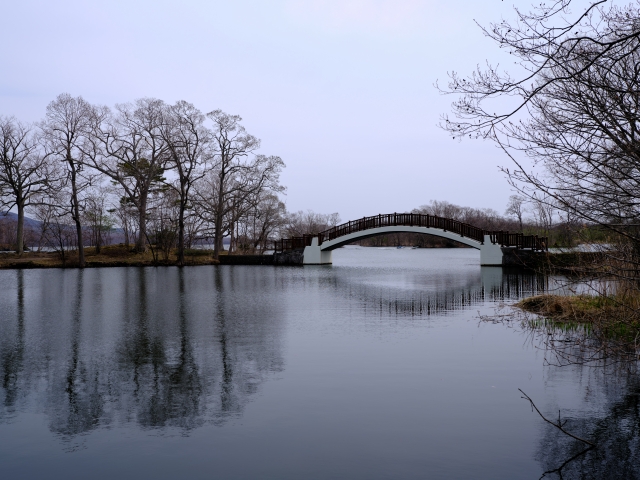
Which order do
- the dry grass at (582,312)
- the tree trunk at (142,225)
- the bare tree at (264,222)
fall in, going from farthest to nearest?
1. the bare tree at (264,222)
2. the tree trunk at (142,225)
3. the dry grass at (582,312)

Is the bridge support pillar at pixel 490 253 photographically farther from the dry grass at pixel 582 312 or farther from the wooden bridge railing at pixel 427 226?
the dry grass at pixel 582 312

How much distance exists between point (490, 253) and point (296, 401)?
31132 millimetres

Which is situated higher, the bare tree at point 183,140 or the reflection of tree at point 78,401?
the bare tree at point 183,140

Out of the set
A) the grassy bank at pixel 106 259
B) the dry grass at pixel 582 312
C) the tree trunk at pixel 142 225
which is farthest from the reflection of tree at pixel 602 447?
the tree trunk at pixel 142 225

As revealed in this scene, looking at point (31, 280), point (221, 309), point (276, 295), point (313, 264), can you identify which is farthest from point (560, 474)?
point (313, 264)

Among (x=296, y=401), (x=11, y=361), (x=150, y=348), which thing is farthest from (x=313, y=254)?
(x=296, y=401)

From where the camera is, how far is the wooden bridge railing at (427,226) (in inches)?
1358

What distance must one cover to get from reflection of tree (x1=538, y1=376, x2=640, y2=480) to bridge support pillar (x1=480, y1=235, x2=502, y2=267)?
3014 centimetres

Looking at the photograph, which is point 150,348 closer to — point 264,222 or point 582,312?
point 582,312

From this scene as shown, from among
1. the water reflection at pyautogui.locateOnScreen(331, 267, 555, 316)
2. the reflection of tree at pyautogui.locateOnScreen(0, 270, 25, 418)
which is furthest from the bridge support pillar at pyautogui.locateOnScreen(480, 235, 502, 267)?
the reflection of tree at pyautogui.locateOnScreen(0, 270, 25, 418)

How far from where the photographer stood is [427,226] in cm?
3625

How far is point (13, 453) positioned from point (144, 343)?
4822 millimetres

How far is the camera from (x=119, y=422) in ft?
17.9

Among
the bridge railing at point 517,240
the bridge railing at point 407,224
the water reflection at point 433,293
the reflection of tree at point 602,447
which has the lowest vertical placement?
the reflection of tree at point 602,447
